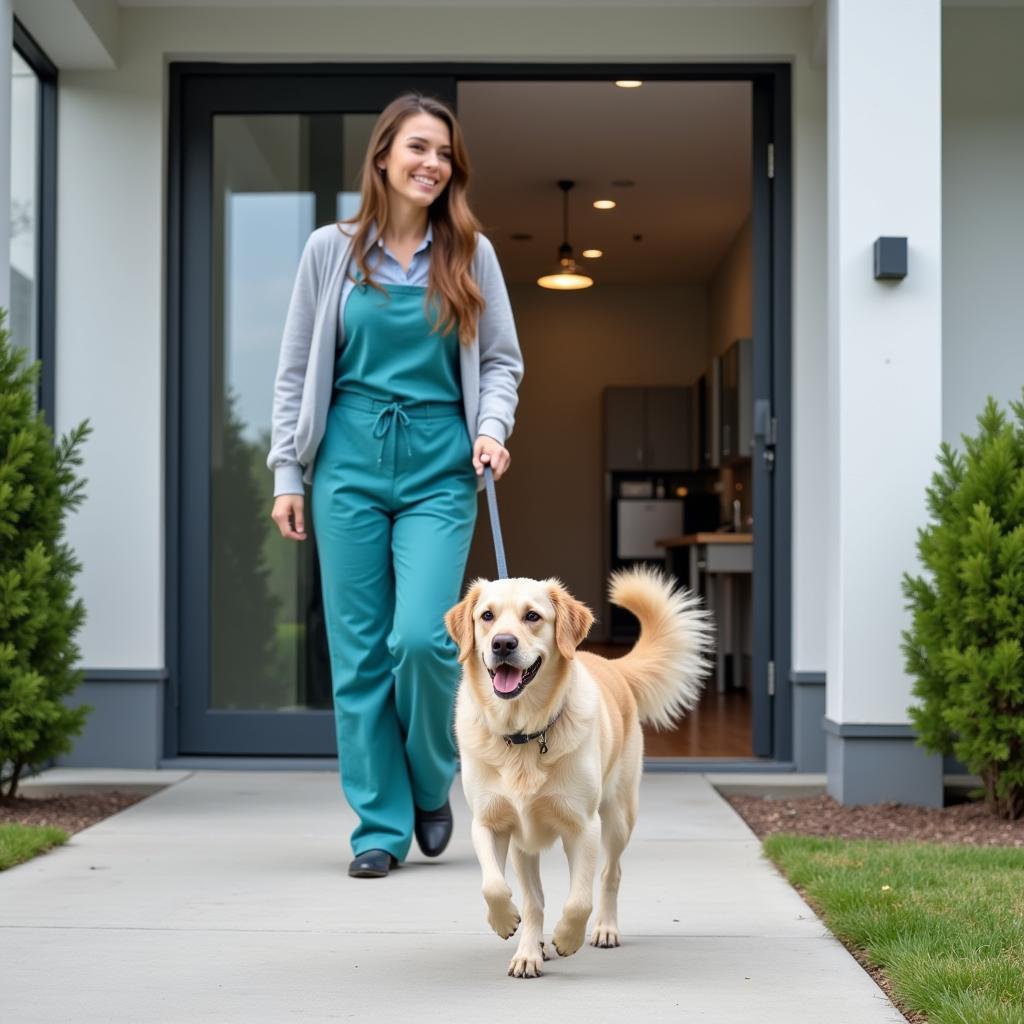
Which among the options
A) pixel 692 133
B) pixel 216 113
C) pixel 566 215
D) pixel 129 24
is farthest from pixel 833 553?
pixel 566 215

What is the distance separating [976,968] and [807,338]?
3583mm

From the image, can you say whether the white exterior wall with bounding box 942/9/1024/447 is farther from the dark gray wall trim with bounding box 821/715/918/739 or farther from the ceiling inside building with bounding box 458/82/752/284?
the ceiling inside building with bounding box 458/82/752/284

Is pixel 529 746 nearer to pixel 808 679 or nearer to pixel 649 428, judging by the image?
pixel 808 679

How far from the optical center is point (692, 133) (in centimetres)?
934

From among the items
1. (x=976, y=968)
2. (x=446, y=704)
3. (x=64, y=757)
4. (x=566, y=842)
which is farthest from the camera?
(x=64, y=757)

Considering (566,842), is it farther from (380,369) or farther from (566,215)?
(566,215)

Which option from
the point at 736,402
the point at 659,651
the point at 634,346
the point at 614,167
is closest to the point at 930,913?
the point at 659,651

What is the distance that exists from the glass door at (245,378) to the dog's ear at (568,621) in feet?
10.4

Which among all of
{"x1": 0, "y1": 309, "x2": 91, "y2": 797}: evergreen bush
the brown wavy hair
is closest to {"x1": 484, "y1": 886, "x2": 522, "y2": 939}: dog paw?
the brown wavy hair

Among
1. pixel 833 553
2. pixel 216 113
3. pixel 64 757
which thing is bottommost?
pixel 64 757

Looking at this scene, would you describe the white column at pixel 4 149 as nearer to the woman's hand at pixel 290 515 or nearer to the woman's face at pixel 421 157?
the woman's hand at pixel 290 515

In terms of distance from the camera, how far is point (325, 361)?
371 centimetres

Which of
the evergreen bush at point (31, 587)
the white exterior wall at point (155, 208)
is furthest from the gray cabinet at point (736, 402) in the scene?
the evergreen bush at point (31, 587)

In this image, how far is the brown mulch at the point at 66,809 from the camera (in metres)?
4.54
